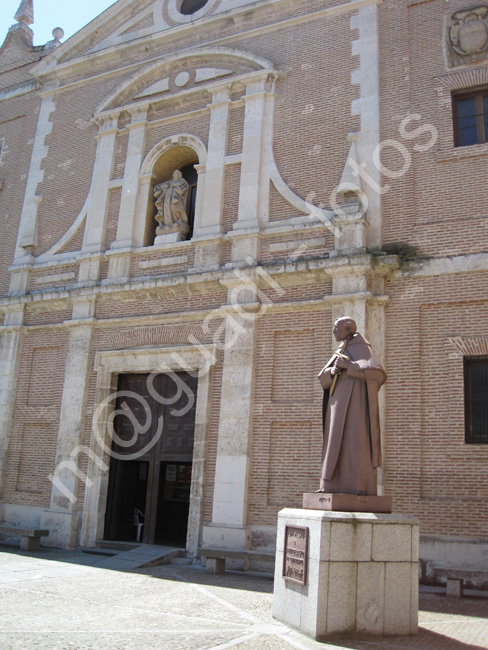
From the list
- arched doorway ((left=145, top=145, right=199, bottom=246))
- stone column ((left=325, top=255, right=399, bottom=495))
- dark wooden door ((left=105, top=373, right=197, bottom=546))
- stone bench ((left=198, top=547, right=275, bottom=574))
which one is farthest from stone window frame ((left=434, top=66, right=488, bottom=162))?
stone bench ((left=198, top=547, right=275, bottom=574))

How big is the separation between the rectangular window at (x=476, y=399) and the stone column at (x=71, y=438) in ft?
24.0

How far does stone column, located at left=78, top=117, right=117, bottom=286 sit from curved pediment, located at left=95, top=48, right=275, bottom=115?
0.59 metres

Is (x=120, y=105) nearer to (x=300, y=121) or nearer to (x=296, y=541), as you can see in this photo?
(x=300, y=121)

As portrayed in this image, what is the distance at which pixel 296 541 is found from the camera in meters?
6.56

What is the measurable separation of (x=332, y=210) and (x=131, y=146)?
5.41 metres

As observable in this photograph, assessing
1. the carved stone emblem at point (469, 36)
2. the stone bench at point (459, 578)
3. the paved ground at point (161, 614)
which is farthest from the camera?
the carved stone emblem at point (469, 36)

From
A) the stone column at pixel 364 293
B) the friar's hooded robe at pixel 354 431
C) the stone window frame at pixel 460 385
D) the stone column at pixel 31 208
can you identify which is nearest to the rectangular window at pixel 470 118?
the stone column at pixel 364 293

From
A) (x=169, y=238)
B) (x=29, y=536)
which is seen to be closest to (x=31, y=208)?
(x=169, y=238)

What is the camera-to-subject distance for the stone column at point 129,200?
13.9 metres

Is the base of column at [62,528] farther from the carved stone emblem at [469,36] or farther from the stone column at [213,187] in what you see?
the carved stone emblem at [469,36]

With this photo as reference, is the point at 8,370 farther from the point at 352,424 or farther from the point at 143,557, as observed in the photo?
the point at 352,424

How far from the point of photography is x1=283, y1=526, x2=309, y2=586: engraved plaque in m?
6.31

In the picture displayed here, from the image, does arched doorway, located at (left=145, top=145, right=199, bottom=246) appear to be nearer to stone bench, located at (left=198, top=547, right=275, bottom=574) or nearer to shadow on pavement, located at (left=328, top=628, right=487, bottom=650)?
stone bench, located at (left=198, top=547, right=275, bottom=574)

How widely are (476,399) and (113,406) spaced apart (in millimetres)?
7055
